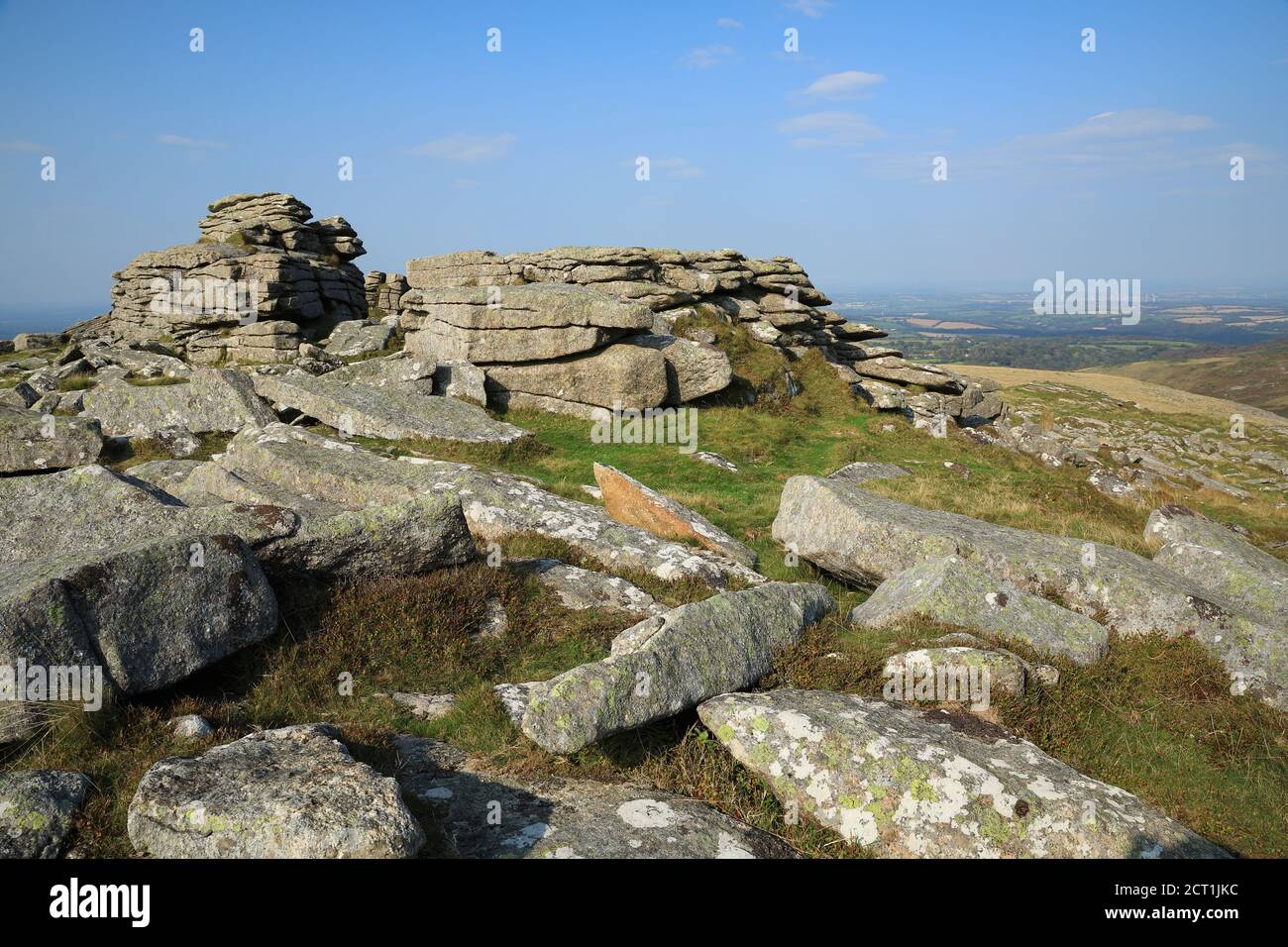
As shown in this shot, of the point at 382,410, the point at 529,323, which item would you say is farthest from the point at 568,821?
the point at 529,323

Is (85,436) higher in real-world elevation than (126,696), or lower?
higher

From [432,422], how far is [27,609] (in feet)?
52.9

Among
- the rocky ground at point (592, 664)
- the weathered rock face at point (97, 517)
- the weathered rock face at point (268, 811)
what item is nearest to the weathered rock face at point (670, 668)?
the rocky ground at point (592, 664)

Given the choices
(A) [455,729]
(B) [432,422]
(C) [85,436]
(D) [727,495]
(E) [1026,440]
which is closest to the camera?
(A) [455,729]

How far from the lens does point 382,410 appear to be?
21.7m

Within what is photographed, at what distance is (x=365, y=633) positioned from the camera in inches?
340

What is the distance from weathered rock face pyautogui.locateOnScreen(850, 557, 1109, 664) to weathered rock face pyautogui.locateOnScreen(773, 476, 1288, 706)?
3.41ft

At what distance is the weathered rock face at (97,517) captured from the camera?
8.74 metres

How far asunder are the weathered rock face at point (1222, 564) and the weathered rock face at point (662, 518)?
7.30m
